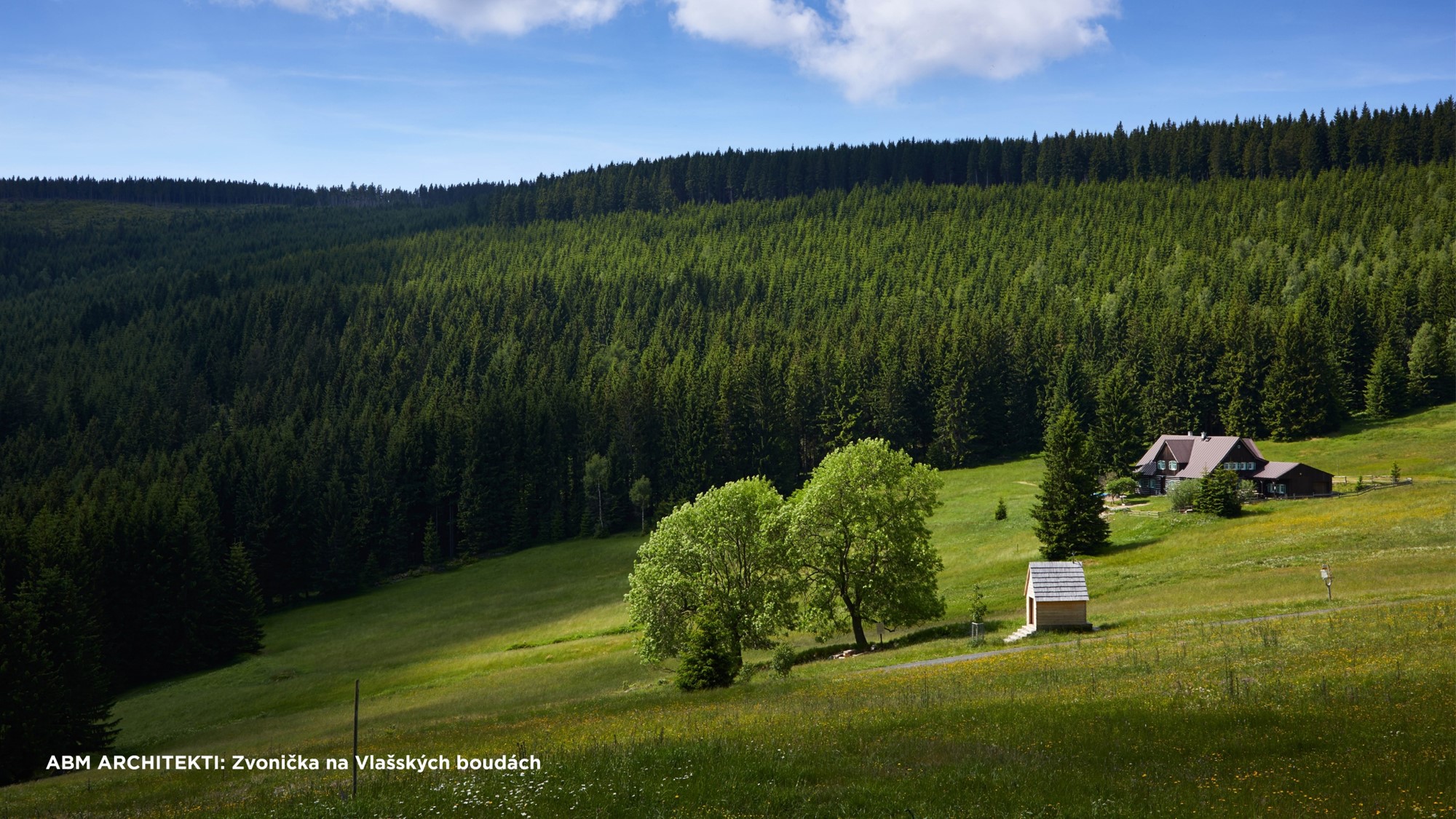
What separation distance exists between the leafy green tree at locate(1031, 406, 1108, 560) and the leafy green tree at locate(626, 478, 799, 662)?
2794 centimetres

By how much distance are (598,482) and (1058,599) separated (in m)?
79.4

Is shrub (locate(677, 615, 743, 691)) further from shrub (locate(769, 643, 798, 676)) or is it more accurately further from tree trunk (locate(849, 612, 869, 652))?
tree trunk (locate(849, 612, 869, 652))

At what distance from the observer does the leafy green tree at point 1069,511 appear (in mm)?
66938

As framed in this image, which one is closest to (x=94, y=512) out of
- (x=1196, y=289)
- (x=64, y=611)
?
(x=64, y=611)

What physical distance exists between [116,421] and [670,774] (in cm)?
16537

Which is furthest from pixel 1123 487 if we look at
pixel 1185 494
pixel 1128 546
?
pixel 1128 546

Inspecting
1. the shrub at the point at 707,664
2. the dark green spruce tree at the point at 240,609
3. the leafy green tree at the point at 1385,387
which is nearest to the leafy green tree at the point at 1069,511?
the shrub at the point at 707,664

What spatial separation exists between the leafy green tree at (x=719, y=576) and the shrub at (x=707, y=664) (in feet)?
26.4

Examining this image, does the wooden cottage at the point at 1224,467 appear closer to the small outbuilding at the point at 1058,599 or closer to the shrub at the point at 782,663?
the small outbuilding at the point at 1058,599

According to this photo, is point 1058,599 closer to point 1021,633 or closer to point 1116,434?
point 1021,633

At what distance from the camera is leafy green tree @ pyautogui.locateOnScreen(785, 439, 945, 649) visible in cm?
4825

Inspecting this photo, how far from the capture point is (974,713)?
23109 mm

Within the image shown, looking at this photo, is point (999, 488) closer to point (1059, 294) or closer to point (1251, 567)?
point (1251, 567)

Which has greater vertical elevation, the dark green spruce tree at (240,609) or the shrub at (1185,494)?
the shrub at (1185,494)
